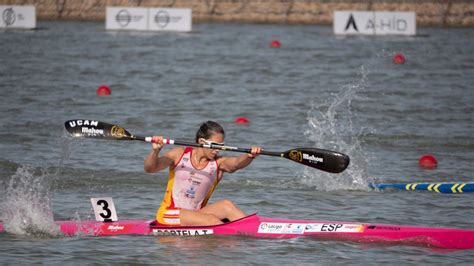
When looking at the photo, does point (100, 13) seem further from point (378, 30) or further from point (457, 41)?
point (457, 41)

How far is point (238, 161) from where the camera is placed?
466 inches

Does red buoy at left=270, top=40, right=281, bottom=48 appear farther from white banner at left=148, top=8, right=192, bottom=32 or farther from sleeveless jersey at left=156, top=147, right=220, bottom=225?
sleeveless jersey at left=156, top=147, right=220, bottom=225

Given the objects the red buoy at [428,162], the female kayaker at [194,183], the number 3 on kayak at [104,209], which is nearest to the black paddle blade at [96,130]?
the number 3 on kayak at [104,209]

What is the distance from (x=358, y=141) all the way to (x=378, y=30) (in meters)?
25.6

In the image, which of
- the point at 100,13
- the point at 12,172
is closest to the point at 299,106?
the point at 12,172

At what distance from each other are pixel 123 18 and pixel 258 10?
8133 millimetres

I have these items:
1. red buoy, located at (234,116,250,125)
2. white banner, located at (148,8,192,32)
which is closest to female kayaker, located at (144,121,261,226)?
red buoy, located at (234,116,250,125)

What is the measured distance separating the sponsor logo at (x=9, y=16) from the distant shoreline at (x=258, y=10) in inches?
188

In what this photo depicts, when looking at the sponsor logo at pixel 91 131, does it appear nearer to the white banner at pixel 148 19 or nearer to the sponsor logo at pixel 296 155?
the sponsor logo at pixel 296 155

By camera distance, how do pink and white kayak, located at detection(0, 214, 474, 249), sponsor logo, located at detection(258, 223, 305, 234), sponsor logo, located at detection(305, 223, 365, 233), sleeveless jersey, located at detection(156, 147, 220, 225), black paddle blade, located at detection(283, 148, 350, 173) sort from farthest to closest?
1. black paddle blade, located at detection(283, 148, 350, 173)
2. sponsor logo, located at detection(258, 223, 305, 234)
3. sponsor logo, located at detection(305, 223, 365, 233)
4. sleeveless jersey, located at detection(156, 147, 220, 225)
5. pink and white kayak, located at detection(0, 214, 474, 249)

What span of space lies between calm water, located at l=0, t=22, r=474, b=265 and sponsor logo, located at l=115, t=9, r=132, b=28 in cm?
139

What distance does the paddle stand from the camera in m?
12.0

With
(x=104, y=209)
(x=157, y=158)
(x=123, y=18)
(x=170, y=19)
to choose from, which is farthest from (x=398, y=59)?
(x=157, y=158)

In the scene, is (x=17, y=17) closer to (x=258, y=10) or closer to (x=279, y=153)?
(x=258, y=10)
